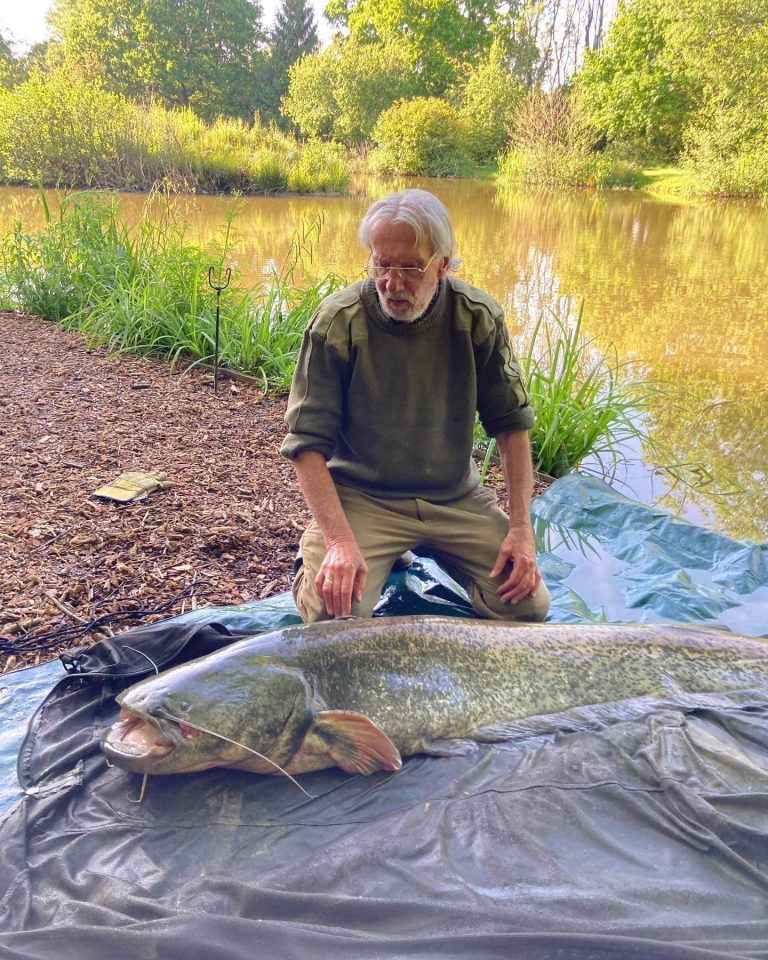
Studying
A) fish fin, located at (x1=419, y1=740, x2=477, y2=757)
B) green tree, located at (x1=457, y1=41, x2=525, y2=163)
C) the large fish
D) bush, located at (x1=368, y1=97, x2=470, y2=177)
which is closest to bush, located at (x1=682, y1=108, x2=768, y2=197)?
green tree, located at (x1=457, y1=41, x2=525, y2=163)

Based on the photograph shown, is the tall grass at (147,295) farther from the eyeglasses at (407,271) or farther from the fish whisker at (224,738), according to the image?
the fish whisker at (224,738)

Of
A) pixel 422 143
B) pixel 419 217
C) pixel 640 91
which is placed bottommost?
pixel 419 217

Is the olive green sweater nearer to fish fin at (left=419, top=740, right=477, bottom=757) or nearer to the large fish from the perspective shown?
the large fish

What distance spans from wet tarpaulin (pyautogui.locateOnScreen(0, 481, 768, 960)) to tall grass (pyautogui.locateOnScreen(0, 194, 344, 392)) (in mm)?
4123

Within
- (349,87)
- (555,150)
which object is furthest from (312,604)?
(349,87)

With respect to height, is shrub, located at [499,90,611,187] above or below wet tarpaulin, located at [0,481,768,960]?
above

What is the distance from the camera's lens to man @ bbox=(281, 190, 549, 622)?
8.41 ft

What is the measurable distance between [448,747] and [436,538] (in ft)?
3.25

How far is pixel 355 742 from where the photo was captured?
6.63 ft

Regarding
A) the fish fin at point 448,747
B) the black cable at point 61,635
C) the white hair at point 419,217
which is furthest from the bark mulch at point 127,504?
the white hair at point 419,217

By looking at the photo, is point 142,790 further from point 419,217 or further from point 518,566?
point 419,217

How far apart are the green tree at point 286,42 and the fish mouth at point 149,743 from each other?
5790cm

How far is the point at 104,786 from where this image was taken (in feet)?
6.46

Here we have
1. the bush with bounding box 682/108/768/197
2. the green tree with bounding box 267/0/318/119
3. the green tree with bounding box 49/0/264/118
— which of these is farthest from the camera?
the green tree with bounding box 267/0/318/119
